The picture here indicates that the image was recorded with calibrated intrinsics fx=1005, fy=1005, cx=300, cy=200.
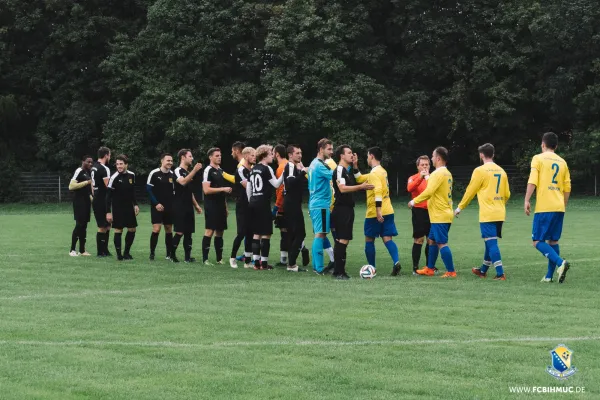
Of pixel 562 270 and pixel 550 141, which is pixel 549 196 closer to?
pixel 550 141

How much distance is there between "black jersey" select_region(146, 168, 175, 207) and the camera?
1894 centimetres

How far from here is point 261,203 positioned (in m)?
17.1

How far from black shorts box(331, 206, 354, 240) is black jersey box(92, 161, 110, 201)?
6.12 metres

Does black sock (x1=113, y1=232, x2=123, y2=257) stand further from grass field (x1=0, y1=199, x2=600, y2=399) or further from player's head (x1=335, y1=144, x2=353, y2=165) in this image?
player's head (x1=335, y1=144, x2=353, y2=165)

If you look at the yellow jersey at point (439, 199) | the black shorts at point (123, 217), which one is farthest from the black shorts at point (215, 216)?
the yellow jersey at point (439, 199)

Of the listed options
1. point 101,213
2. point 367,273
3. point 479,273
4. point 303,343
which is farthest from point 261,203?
point 303,343

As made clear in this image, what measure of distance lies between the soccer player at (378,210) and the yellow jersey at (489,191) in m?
1.27

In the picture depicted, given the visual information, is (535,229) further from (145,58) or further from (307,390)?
(145,58)

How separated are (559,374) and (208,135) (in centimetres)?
4187

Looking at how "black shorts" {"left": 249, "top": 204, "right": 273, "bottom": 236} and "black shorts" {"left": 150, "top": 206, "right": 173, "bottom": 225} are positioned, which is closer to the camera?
"black shorts" {"left": 249, "top": 204, "right": 273, "bottom": 236}

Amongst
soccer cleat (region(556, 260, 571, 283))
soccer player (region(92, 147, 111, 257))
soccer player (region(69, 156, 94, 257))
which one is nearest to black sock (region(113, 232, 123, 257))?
soccer player (region(92, 147, 111, 257))

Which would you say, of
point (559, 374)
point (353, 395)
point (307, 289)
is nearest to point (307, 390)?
point (353, 395)

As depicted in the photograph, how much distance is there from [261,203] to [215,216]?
1.38 meters

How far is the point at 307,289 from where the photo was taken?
13.8m
